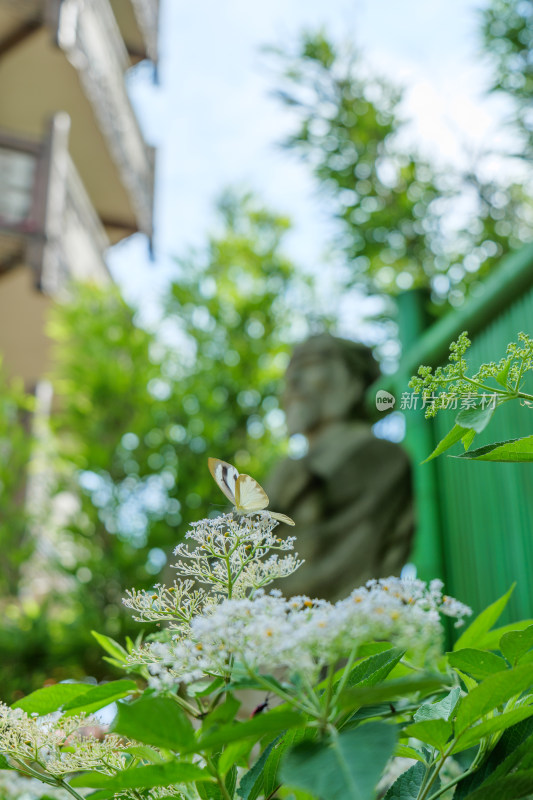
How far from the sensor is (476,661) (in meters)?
0.63

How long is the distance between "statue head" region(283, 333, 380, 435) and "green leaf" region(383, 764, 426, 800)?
10.8 feet

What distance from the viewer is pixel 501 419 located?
7.45ft

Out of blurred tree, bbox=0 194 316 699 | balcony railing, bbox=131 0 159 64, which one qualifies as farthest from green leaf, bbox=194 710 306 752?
balcony railing, bbox=131 0 159 64

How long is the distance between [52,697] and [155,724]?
0.86 ft

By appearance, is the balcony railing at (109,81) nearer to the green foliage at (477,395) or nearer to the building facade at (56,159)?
the building facade at (56,159)

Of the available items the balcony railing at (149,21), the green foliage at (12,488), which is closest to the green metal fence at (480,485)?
the green foliage at (12,488)

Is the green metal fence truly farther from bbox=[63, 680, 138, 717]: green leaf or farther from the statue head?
bbox=[63, 680, 138, 717]: green leaf

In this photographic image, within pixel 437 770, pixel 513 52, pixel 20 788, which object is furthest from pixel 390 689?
pixel 513 52

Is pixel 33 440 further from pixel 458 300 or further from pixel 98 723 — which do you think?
pixel 98 723

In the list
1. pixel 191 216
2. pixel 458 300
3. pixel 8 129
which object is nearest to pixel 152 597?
pixel 458 300

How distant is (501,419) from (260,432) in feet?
14.1

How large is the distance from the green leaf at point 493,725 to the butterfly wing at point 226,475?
0.84 ft

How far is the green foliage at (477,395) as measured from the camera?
2.04 ft

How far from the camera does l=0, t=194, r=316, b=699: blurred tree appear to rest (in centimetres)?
548
